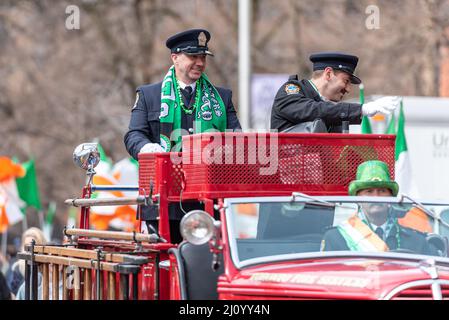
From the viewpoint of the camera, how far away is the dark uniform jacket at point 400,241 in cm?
776

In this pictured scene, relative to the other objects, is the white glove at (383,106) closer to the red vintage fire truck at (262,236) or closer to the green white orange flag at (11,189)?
the red vintage fire truck at (262,236)

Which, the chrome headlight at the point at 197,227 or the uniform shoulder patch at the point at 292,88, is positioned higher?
the uniform shoulder patch at the point at 292,88

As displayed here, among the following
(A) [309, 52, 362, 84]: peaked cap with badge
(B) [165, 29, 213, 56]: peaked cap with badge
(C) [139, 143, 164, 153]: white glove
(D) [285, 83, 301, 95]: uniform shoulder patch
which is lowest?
(C) [139, 143, 164, 153]: white glove

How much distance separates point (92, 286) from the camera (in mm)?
8680

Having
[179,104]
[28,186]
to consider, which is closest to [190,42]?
[179,104]

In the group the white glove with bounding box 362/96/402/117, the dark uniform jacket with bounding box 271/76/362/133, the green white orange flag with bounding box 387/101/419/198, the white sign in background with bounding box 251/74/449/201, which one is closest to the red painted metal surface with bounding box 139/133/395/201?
the white glove with bounding box 362/96/402/117

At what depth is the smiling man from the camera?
9.45m

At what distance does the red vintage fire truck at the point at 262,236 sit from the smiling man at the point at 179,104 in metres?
0.55

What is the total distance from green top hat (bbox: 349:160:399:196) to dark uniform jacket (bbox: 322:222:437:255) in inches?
16.6

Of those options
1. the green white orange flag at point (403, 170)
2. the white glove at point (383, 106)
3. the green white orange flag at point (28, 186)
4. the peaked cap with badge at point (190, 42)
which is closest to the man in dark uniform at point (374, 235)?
the white glove at point (383, 106)

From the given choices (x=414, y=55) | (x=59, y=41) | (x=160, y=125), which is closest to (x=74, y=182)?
(x=59, y=41)

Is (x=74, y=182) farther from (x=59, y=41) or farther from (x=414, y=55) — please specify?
(x=414, y=55)

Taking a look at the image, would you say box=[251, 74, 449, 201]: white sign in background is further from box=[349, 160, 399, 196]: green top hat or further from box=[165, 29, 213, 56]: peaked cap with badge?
box=[349, 160, 399, 196]: green top hat

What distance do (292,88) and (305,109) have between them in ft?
0.81
